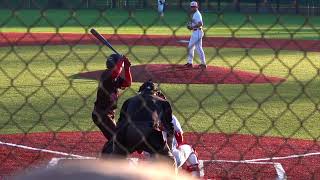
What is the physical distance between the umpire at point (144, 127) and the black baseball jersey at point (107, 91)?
1.22 metres

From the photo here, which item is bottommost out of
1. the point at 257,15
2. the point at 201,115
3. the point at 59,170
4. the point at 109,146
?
the point at 257,15

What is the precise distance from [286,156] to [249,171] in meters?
1.00

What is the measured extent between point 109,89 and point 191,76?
8083 millimetres

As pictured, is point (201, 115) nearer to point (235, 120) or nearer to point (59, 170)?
point (235, 120)

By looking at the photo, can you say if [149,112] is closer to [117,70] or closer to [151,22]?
[117,70]

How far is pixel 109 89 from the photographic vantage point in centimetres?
821

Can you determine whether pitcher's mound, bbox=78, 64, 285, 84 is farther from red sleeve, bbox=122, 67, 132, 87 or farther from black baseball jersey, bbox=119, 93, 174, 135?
black baseball jersey, bbox=119, 93, 174, 135

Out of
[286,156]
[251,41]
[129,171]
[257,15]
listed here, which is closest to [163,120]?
[286,156]

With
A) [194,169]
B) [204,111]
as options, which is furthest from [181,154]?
[204,111]

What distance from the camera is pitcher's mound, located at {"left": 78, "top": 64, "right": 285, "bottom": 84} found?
49.9 feet

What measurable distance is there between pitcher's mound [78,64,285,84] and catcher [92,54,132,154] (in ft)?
21.5

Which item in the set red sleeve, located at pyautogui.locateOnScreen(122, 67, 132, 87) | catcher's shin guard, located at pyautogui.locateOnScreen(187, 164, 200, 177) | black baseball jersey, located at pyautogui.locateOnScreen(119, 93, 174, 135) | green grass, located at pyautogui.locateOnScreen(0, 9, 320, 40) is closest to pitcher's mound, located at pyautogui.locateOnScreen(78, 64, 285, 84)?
red sleeve, located at pyautogui.locateOnScreen(122, 67, 132, 87)

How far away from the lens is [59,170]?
4.50ft

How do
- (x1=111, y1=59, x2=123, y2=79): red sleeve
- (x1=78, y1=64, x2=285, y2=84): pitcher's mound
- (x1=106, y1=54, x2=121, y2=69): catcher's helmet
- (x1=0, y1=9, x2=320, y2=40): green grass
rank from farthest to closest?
(x1=0, y1=9, x2=320, y2=40): green grass < (x1=78, y1=64, x2=285, y2=84): pitcher's mound < (x1=106, y1=54, x2=121, y2=69): catcher's helmet < (x1=111, y1=59, x2=123, y2=79): red sleeve
